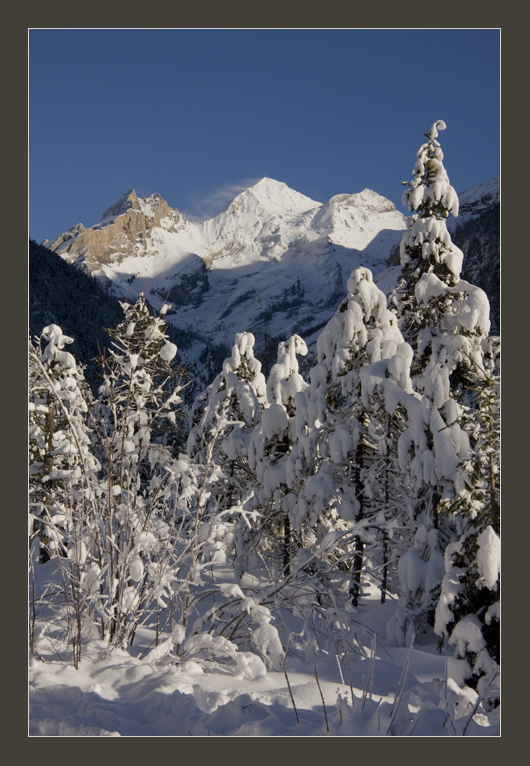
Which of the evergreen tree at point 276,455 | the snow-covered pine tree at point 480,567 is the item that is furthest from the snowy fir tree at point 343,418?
the snow-covered pine tree at point 480,567

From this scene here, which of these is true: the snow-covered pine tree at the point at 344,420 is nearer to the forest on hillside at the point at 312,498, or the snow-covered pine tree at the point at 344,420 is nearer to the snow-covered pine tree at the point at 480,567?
the forest on hillside at the point at 312,498

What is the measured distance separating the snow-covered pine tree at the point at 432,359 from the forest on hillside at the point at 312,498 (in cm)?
4

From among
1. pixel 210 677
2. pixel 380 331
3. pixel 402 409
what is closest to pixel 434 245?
pixel 380 331

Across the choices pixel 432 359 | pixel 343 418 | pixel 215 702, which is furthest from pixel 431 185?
pixel 215 702

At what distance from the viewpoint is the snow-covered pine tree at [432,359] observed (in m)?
7.68

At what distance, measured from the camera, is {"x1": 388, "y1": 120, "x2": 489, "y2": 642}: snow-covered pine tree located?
7676 millimetres

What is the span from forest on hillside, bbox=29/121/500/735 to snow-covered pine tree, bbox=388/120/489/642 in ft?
0.12

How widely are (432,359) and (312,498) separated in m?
3.54

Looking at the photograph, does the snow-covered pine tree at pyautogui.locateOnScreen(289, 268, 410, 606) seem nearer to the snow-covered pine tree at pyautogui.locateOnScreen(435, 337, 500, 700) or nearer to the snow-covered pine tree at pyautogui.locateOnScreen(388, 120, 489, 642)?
the snow-covered pine tree at pyautogui.locateOnScreen(388, 120, 489, 642)

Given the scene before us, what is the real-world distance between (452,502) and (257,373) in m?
9.01

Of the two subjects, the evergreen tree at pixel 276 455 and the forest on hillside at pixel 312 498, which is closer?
the forest on hillside at pixel 312 498

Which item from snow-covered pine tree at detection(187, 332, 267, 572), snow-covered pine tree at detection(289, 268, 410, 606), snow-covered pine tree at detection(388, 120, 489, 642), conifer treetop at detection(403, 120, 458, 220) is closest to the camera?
snow-covered pine tree at detection(388, 120, 489, 642)

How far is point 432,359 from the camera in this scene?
9.50m

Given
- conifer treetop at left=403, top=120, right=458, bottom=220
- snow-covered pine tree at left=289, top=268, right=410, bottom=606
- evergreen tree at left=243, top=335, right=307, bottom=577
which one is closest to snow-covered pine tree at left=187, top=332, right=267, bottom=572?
evergreen tree at left=243, top=335, right=307, bottom=577
